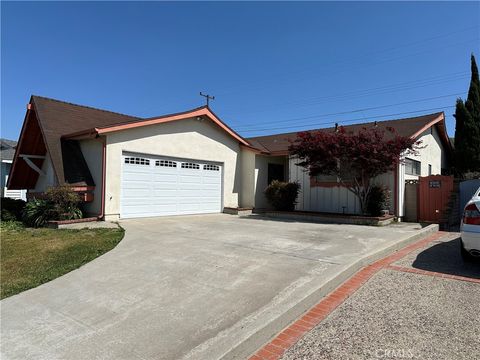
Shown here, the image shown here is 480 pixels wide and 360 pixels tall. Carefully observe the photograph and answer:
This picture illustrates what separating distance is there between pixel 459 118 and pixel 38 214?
77.9 ft

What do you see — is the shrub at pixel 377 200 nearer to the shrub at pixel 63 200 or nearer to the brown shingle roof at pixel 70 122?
the brown shingle roof at pixel 70 122

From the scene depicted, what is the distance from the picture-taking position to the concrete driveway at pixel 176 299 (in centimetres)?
340

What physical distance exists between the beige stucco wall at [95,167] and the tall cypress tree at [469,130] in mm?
20911

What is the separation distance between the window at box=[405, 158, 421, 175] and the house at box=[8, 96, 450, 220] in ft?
0.14

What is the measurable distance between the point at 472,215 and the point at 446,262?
1.24 meters

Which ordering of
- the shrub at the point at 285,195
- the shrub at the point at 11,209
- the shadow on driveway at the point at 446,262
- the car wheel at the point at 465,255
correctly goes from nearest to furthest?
the shadow on driveway at the point at 446,262
the car wheel at the point at 465,255
the shrub at the point at 11,209
the shrub at the point at 285,195

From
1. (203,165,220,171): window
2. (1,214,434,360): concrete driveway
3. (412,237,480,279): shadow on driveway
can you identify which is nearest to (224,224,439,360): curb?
(1,214,434,360): concrete driveway

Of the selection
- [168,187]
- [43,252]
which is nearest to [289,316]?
[43,252]

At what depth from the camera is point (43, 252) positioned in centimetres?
728

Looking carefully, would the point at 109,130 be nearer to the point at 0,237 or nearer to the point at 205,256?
the point at 0,237

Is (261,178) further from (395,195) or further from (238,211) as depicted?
(395,195)

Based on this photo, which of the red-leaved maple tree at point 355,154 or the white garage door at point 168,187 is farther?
the white garage door at point 168,187

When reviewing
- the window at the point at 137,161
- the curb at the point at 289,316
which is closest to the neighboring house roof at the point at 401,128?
the window at the point at 137,161

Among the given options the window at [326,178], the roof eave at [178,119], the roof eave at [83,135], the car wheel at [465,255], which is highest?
the roof eave at [178,119]
